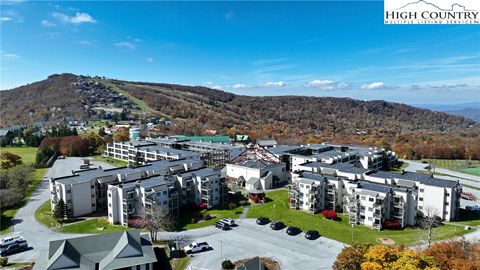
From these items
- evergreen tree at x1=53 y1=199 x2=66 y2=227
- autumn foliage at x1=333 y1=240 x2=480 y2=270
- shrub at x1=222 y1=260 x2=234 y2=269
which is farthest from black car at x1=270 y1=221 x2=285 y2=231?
evergreen tree at x1=53 y1=199 x2=66 y2=227

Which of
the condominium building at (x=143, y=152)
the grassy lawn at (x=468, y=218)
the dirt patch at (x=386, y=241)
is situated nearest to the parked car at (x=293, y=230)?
the dirt patch at (x=386, y=241)

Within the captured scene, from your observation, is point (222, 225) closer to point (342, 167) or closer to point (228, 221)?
point (228, 221)

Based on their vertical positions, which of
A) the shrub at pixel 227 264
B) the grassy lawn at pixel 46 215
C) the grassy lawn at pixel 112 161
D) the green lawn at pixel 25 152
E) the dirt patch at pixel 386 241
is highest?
the green lawn at pixel 25 152

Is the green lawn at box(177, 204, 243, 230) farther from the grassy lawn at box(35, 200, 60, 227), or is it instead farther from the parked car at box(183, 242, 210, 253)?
the grassy lawn at box(35, 200, 60, 227)

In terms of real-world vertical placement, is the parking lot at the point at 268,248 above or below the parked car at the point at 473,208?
below

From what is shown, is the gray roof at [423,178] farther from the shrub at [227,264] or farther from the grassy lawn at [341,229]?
the shrub at [227,264]

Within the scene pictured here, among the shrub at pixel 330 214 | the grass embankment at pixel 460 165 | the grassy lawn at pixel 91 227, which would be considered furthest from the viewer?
the grass embankment at pixel 460 165

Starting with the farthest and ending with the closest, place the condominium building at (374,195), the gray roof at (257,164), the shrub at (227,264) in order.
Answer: the gray roof at (257,164) → the condominium building at (374,195) → the shrub at (227,264)
